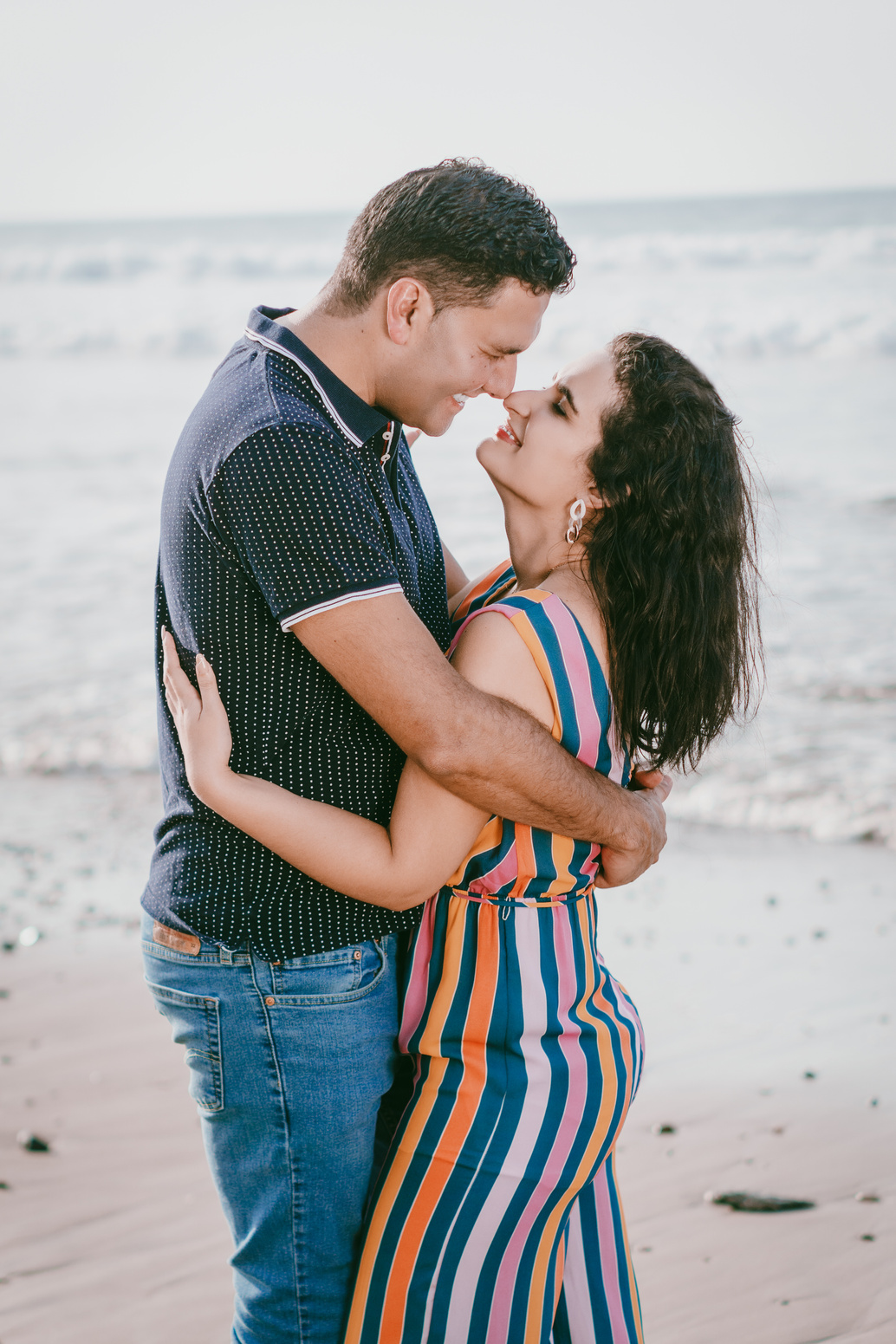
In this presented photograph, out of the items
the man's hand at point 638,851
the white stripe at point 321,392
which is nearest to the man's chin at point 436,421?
the white stripe at point 321,392

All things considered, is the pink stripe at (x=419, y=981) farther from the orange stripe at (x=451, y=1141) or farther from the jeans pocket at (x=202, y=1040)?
the jeans pocket at (x=202, y=1040)

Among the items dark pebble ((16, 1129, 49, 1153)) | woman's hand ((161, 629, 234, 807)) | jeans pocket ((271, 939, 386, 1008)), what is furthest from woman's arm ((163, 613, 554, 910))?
dark pebble ((16, 1129, 49, 1153))

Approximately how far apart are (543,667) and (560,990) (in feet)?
1.73

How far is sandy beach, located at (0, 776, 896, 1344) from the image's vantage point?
2641 mm

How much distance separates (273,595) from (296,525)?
4.1 inches

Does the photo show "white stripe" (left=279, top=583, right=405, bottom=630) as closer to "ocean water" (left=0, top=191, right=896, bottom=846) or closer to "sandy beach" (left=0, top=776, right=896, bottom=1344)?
"ocean water" (left=0, top=191, right=896, bottom=846)

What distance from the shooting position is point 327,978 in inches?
68.7

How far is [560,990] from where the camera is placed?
1.79 meters

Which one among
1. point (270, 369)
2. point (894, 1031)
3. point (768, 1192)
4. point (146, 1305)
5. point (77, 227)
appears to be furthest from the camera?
point (77, 227)

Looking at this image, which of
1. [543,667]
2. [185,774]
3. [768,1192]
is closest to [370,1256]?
[185,774]

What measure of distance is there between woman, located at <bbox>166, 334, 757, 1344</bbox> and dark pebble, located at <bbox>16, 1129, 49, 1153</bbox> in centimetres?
175

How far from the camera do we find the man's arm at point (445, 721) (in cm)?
154

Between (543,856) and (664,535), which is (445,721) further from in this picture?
(664,535)

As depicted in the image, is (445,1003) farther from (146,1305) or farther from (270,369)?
(146,1305)
